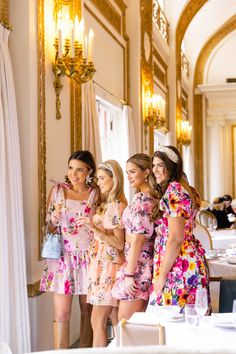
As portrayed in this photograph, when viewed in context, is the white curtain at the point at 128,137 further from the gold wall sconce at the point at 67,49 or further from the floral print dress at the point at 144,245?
the floral print dress at the point at 144,245

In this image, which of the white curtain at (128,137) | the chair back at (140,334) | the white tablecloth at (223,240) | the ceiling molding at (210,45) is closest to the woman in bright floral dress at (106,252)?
the chair back at (140,334)

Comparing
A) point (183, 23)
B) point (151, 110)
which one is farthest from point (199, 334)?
point (183, 23)

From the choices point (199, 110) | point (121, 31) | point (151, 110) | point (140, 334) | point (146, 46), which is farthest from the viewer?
point (199, 110)

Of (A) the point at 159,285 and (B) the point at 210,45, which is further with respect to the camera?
(B) the point at 210,45

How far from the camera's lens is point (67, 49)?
4875 mm

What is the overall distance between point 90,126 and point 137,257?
99.4 inches

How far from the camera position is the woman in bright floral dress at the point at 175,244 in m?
3.39

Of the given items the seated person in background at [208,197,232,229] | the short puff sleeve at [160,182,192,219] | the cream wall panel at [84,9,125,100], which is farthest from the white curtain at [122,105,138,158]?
the short puff sleeve at [160,182,192,219]

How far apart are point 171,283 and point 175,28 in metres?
9.65

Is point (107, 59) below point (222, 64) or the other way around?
below

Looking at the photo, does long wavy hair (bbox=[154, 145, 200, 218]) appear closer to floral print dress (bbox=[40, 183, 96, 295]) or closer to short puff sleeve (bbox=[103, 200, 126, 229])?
short puff sleeve (bbox=[103, 200, 126, 229])

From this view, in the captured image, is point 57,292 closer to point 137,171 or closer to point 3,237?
point 3,237

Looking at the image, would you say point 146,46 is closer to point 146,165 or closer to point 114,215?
point 146,165

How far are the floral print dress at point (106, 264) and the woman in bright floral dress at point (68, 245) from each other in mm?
220
